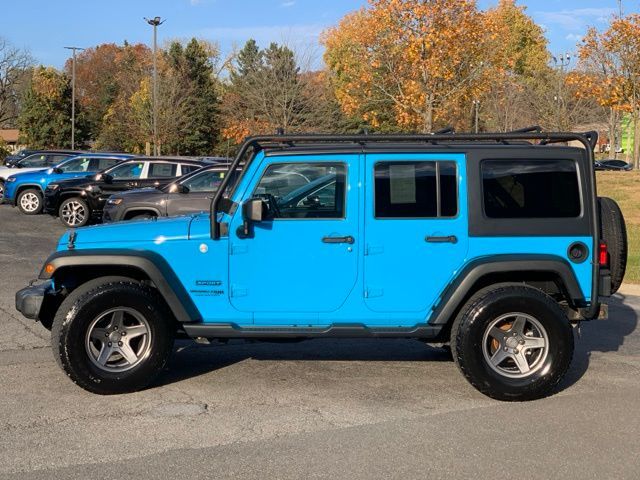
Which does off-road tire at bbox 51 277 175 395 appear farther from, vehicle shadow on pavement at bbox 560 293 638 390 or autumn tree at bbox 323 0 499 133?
autumn tree at bbox 323 0 499 133

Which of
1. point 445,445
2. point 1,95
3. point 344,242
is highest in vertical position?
point 1,95

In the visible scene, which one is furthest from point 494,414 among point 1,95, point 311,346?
point 1,95

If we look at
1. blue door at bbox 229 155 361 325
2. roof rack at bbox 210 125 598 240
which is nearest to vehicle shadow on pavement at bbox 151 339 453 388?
blue door at bbox 229 155 361 325

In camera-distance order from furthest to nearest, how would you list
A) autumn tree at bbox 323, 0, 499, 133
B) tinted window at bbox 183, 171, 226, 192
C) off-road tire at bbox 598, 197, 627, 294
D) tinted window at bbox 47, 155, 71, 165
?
tinted window at bbox 47, 155, 71, 165
autumn tree at bbox 323, 0, 499, 133
tinted window at bbox 183, 171, 226, 192
off-road tire at bbox 598, 197, 627, 294

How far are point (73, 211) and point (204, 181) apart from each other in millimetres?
4316

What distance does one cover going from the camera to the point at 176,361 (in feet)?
23.7

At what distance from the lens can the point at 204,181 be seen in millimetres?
15430

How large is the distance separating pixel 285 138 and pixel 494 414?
8.39 feet

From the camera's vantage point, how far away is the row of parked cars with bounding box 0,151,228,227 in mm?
14828

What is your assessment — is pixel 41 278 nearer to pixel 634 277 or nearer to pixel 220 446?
pixel 220 446

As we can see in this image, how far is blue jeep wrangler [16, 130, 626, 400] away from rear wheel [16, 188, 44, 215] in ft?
49.6

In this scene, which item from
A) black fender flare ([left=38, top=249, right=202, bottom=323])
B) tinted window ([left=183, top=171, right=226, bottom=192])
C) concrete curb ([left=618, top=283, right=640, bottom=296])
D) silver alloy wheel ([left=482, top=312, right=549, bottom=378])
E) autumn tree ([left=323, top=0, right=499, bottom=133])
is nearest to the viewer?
black fender flare ([left=38, top=249, right=202, bottom=323])

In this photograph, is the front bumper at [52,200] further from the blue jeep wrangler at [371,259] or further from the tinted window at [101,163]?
the blue jeep wrangler at [371,259]

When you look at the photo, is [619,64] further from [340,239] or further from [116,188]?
[340,239]
